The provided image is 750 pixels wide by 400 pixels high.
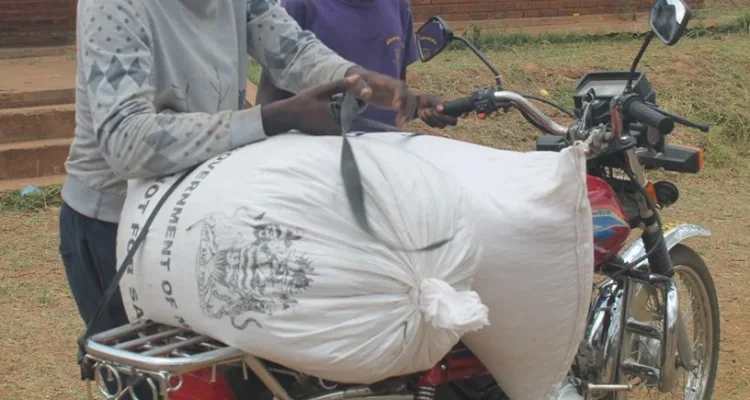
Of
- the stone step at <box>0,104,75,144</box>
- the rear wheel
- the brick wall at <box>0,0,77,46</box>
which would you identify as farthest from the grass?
the rear wheel

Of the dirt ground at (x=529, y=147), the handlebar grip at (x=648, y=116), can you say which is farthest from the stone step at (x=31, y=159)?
the handlebar grip at (x=648, y=116)

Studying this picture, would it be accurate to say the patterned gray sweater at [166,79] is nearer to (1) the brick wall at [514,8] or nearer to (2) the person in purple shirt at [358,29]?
(2) the person in purple shirt at [358,29]

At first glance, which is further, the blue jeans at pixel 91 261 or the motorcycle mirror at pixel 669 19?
the motorcycle mirror at pixel 669 19

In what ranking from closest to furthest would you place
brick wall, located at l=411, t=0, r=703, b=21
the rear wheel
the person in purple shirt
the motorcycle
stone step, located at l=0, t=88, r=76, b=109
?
the motorcycle, the rear wheel, the person in purple shirt, stone step, located at l=0, t=88, r=76, b=109, brick wall, located at l=411, t=0, r=703, b=21

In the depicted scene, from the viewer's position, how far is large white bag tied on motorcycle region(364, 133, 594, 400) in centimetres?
208

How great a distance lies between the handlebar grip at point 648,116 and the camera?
243cm

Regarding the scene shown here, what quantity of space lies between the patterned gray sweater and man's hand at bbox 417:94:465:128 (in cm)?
21

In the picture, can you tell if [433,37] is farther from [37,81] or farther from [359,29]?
[37,81]

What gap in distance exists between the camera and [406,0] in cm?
379

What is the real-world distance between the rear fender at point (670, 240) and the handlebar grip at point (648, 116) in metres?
0.51

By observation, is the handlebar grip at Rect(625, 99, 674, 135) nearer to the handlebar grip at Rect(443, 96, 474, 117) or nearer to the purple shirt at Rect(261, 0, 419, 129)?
the handlebar grip at Rect(443, 96, 474, 117)

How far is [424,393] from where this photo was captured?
2.18 m

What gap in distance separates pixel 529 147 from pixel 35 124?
335 cm

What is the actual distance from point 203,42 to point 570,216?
2.82 ft
